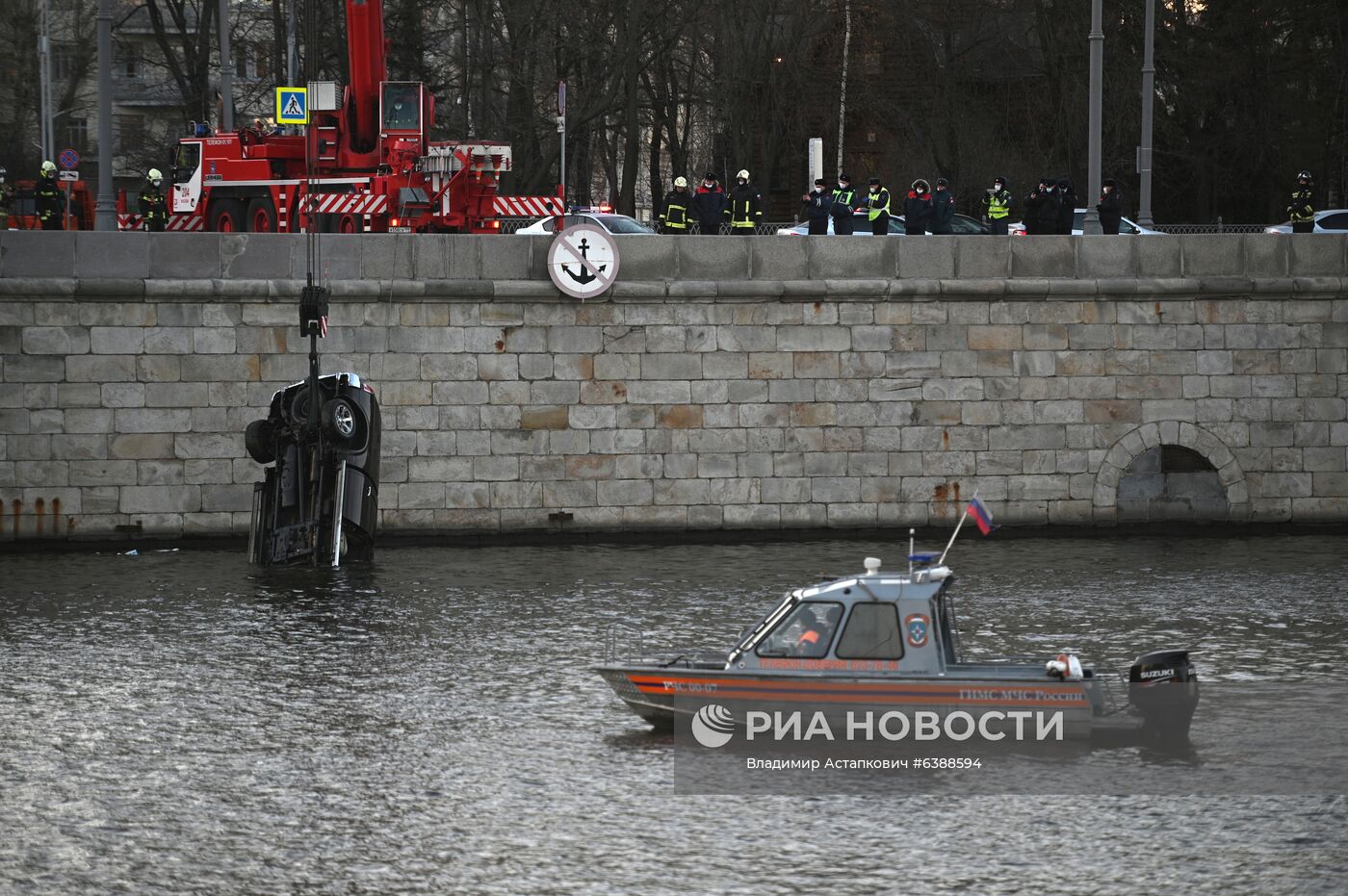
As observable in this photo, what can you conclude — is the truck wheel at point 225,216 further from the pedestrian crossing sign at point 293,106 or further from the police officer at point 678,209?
the police officer at point 678,209

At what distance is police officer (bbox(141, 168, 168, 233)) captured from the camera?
2736 centimetres

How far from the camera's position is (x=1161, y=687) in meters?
12.3

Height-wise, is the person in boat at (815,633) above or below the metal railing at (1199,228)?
below

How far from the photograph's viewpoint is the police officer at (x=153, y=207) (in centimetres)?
2736

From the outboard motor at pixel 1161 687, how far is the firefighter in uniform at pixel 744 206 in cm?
1312

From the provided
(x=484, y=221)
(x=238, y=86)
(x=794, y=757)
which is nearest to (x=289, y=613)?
(x=794, y=757)

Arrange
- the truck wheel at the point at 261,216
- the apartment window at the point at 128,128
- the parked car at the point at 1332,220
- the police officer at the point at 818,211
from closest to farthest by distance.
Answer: the police officer at the point at 818,211 → the truck wheel at the point at 261,216 → the parked car at the point at 1332,220 → the apartment window at the point at 128,128

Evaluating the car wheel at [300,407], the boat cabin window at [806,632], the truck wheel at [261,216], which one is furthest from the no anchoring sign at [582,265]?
the boat cabin window at [806,632]

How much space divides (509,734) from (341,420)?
270 inches

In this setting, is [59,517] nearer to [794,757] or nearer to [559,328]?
[559,328]

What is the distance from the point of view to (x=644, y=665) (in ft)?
41.9

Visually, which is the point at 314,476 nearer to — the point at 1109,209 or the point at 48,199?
the point at 48,199

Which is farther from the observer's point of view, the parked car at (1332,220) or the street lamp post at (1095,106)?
the parked car at (1332,220)

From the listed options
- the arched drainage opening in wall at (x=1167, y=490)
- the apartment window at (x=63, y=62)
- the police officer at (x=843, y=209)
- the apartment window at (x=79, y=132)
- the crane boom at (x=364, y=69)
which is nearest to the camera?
the arched drainage opening in wall at (x=1167, y=490)
